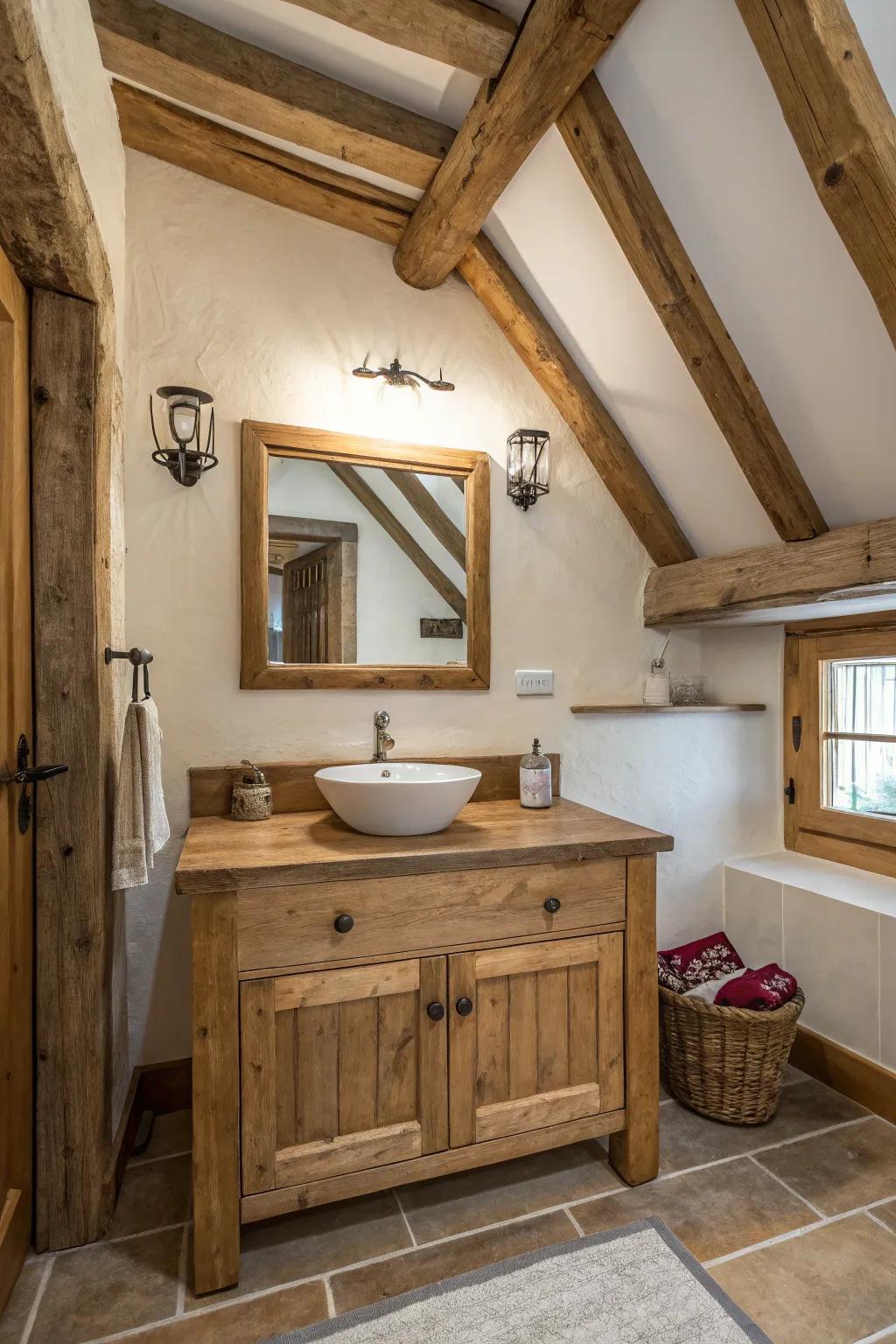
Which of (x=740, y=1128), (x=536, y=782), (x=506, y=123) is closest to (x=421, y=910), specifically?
(x=536, y=782)

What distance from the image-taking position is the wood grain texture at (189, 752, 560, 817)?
1.96 metres

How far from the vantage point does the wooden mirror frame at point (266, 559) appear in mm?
2020

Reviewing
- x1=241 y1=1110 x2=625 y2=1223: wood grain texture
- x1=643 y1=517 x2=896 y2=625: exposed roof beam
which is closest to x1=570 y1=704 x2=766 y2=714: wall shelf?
x1=643 y1=517 x2=896 y2=625: exposed roof beam

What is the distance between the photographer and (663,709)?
7.91 ft

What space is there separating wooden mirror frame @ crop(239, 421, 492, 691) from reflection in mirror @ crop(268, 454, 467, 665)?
0.02m

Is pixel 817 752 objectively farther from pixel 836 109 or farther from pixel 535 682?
pixel 836 109

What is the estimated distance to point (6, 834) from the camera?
1302mm

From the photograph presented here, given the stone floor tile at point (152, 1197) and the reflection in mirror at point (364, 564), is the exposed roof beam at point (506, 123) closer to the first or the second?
the reflection in mirror at point (364, 564)

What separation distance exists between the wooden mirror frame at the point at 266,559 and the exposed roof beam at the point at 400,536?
0.03m

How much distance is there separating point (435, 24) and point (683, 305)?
32.4 inches

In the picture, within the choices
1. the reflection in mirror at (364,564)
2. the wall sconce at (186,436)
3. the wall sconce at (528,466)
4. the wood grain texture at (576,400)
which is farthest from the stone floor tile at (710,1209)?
the wall sconce at (186,436)

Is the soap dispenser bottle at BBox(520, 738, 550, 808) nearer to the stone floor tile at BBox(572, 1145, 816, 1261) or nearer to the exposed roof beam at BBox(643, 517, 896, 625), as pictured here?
the exposed roof beam at BBox(643, 517, 896, 625)

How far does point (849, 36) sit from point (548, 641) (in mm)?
1581

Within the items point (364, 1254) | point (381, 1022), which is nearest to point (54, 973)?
point (381, 1022)
